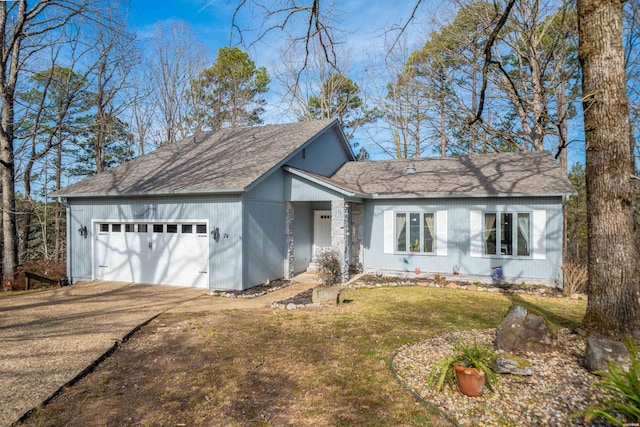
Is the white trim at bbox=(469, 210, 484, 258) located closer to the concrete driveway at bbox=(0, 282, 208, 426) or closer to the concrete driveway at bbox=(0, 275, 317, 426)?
the concrete driveway at bbox=(0, 275, 317, 426)

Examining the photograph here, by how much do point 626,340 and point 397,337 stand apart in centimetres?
295

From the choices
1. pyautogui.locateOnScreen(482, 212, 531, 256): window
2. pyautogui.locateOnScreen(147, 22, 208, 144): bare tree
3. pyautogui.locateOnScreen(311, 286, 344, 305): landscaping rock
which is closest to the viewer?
pyautogui.locateOnScreen(311, 286, 344, 305): landscaping rock

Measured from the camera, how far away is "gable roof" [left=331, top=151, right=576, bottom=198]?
1091cm

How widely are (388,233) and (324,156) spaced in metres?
4.53

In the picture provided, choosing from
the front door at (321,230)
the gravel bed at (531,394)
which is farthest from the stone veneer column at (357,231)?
the gravel bed at (531,394)

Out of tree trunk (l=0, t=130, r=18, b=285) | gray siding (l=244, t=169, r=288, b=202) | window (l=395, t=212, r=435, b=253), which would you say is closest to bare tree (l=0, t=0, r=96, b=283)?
tree trunk (l=0, t=130, r=18, b=285)

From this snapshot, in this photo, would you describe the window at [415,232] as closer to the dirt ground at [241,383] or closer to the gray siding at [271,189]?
the gray siding at [271,189]

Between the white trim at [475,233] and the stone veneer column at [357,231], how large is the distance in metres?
3.58

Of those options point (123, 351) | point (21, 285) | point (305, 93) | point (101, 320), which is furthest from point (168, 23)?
point (123, 351)

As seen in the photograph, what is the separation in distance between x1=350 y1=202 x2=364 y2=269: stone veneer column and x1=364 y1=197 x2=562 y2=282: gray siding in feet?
0.50

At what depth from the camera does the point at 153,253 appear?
1109 centimetres

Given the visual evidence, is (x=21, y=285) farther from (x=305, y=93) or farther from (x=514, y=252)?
(x=305, y=93)

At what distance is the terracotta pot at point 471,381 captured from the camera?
3.66 metres

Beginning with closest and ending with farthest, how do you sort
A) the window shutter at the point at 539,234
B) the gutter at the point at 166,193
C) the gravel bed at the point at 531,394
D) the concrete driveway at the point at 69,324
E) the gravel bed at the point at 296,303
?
the gravel bed at the point at 531,394, the concrete driveway at the point at 69,324, the gravel bed at the point at 296,303, the gutter at the point at 166,193, the window shutter at the point at 539,234
